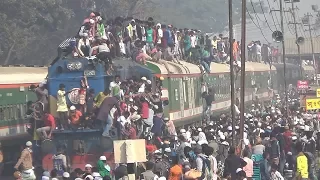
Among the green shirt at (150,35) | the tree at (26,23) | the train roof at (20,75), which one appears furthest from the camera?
the tree at (26,23)

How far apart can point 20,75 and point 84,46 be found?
465cm

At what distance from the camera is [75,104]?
20875 mm

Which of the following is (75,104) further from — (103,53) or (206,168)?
(206,168)

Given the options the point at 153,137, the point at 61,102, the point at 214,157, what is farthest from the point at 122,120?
the point at 214,157

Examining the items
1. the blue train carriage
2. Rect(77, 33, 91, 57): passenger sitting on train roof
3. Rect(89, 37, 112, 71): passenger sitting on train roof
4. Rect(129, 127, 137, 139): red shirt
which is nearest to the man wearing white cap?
the blue train carriage

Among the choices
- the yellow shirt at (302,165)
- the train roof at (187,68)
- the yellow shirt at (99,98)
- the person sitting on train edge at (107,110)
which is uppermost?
the train roof at (187,68)

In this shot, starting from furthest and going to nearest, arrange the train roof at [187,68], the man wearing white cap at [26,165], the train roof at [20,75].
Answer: the train roof at [187,68] < the train roof at [20,75] < the man wearing white cap at [26,165]

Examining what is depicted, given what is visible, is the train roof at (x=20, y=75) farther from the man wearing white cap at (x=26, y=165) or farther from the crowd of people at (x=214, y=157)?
the man wearing white cap at (x=26, y=165)

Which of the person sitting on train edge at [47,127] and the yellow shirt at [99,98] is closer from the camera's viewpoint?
the yellow shirt at [99,98]

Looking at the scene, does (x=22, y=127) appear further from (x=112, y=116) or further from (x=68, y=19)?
(x=68, y=19)

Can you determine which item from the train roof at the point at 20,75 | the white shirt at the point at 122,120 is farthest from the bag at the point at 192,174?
the train roof at the point at 20,75

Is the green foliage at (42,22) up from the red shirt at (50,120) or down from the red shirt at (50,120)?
up

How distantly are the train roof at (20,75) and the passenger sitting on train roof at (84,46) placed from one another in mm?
3637

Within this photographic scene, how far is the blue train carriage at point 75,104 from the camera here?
20.5 m
